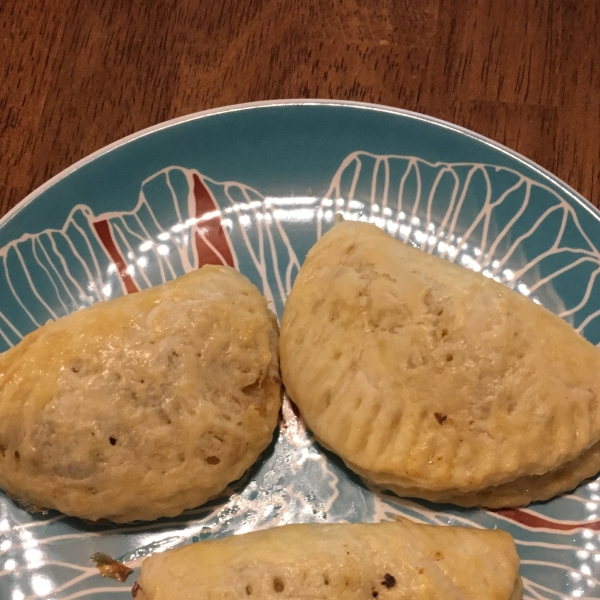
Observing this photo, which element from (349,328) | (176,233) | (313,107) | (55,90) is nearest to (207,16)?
(55,90)

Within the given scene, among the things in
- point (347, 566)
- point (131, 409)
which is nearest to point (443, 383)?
point (347, 566)

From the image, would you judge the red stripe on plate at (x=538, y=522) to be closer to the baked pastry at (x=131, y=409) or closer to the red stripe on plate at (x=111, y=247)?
the baked pastry at (x=131, y=409)

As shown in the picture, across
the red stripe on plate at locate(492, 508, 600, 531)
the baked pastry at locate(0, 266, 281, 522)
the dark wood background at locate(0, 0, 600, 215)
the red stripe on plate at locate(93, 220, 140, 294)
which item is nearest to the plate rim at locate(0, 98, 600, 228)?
the red stripe on plate at locate(93, 220, 140, 294)

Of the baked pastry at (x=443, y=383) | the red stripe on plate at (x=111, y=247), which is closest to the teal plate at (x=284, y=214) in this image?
the red stripe on plate at (x=111, y=247)

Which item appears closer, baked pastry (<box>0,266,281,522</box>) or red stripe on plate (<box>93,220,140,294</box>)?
baked pastry (<box>0,266,281,522</box>)

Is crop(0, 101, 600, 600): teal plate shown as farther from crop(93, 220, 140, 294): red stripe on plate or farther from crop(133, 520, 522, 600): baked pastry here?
crop(133, 520, 522, 600): baked pastry

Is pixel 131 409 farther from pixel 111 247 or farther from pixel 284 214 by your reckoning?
pixel 284 214
